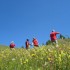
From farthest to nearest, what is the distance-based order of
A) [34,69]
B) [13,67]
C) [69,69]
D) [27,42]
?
[27,42], [13,67], [34,69], [69,69]

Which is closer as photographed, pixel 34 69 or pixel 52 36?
pixel 34 69

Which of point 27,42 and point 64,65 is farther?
point 27,42

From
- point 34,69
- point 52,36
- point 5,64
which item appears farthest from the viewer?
point 52,36

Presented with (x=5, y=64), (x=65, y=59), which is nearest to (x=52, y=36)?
(x=5, y=64)

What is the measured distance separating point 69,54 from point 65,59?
0.66 metres

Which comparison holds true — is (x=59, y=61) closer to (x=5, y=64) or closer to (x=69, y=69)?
(x=69, y=69)

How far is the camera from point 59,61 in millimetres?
11289

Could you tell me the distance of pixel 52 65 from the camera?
11.3 m

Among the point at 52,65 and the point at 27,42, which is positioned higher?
the point at 27,42

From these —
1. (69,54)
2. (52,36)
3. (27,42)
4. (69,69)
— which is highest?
(27,42)

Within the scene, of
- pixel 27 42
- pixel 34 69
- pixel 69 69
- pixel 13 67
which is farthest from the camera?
pixel 27 42

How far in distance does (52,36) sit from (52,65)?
1838 cm

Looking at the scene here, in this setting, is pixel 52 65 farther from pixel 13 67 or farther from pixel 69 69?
pixel 13 67

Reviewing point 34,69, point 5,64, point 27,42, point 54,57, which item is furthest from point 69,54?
point 27,42
